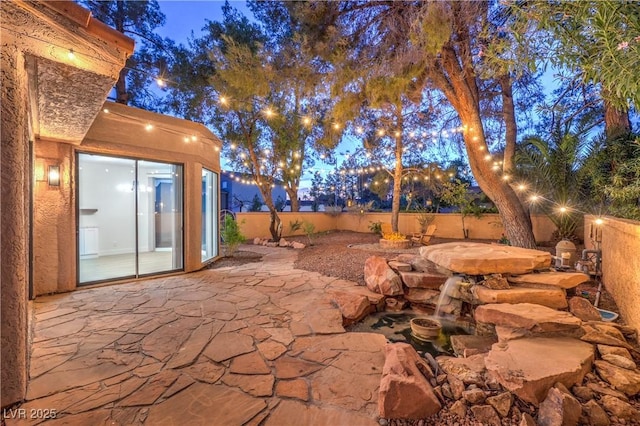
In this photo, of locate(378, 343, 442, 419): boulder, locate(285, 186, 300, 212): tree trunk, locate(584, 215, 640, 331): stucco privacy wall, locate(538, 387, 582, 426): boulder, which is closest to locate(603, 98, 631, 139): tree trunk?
locate(584, 215, 640, 331): stucco privacy wall

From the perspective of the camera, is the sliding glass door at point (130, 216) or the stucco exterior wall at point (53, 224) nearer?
the stucco exterior wall at point (53, 224)

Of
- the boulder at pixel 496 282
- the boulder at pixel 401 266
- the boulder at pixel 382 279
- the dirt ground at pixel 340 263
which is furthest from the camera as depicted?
the boulder at pixel 401 266

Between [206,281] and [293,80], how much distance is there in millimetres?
4760

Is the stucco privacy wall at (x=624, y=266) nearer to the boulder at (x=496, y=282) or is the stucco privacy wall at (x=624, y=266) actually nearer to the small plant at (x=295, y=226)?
the boulder at (x=496, y=282)

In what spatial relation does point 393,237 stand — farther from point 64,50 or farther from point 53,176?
point 64,50

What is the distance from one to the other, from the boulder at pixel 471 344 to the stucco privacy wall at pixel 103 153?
5.03 meters

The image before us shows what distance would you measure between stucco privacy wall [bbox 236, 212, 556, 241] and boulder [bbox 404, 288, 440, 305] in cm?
630

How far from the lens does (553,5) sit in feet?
6.49

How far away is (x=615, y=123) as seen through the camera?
6012mm

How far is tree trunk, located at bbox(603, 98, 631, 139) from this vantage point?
5457mm

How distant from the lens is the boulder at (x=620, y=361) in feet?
7.12

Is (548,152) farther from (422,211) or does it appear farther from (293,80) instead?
(293,80)

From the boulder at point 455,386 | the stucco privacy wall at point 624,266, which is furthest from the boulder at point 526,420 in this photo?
the stucco privacy wall at point 624,266

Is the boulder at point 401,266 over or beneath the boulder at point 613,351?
over
